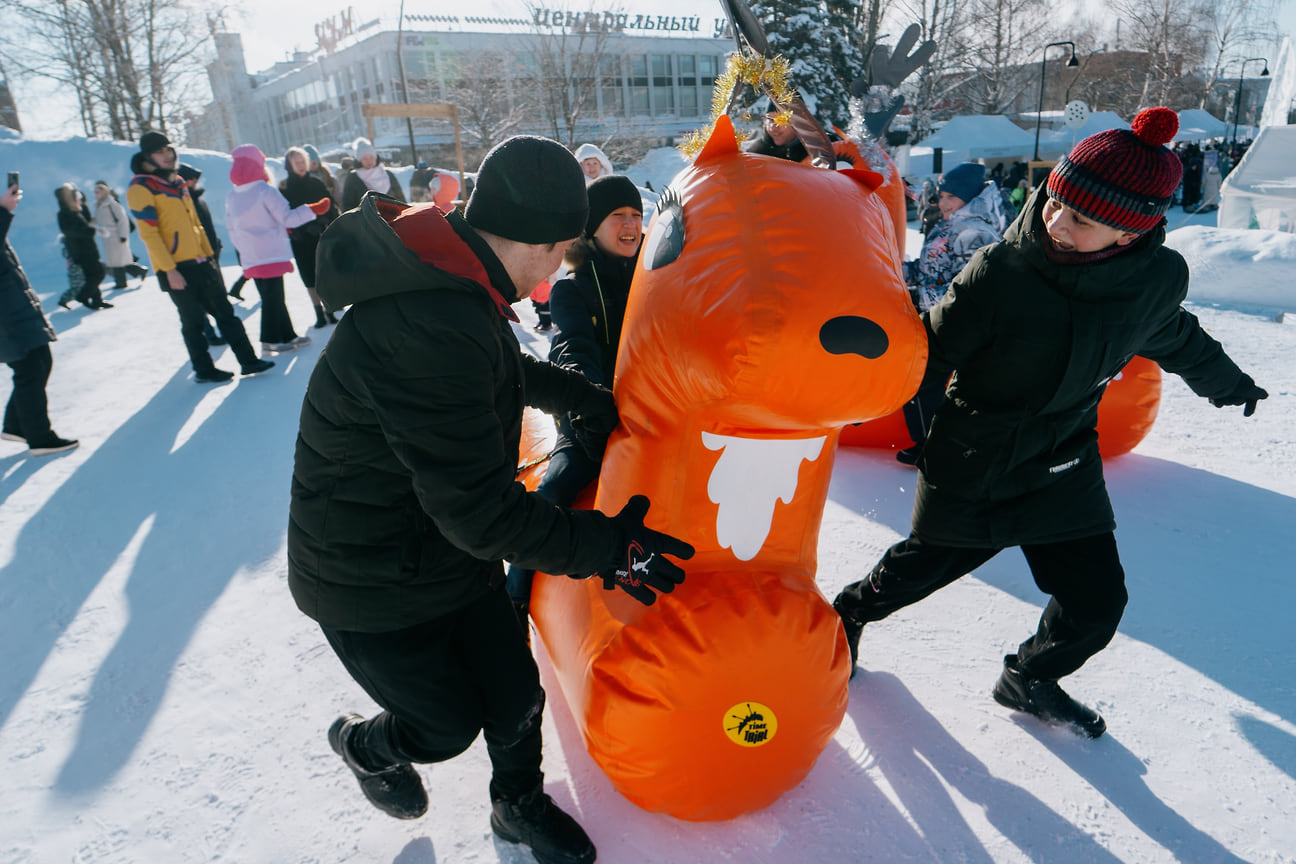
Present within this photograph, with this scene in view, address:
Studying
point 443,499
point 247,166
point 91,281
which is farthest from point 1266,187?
point 91,281

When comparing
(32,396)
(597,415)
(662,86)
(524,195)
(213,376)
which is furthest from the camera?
(662,86)

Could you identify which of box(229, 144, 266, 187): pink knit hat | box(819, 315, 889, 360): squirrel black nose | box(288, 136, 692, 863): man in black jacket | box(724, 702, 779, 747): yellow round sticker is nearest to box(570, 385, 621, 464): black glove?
box(288, 136, 692, 863): man in black jacket

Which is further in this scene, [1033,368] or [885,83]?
[885,83]

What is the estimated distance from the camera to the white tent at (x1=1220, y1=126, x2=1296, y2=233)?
8.59 meters

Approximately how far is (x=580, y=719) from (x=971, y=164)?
3944 millimetres

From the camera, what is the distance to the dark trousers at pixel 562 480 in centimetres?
216

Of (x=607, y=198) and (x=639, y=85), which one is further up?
(x=639, y=85)

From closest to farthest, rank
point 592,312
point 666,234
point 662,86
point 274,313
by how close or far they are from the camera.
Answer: point 666,234
point 592,312
point 274,313
point 662,86

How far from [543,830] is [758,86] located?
1948 millimetres

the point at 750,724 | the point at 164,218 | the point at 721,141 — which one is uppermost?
the point at 721,141

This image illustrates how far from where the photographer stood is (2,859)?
5.96 ft

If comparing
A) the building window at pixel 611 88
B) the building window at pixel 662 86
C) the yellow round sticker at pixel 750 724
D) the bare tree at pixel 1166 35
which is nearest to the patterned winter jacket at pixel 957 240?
the yellow round sticker at pixel 750 724

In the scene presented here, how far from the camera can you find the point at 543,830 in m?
1.74

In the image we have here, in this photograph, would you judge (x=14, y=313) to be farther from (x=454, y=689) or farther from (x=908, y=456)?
(x=908, y=456)
